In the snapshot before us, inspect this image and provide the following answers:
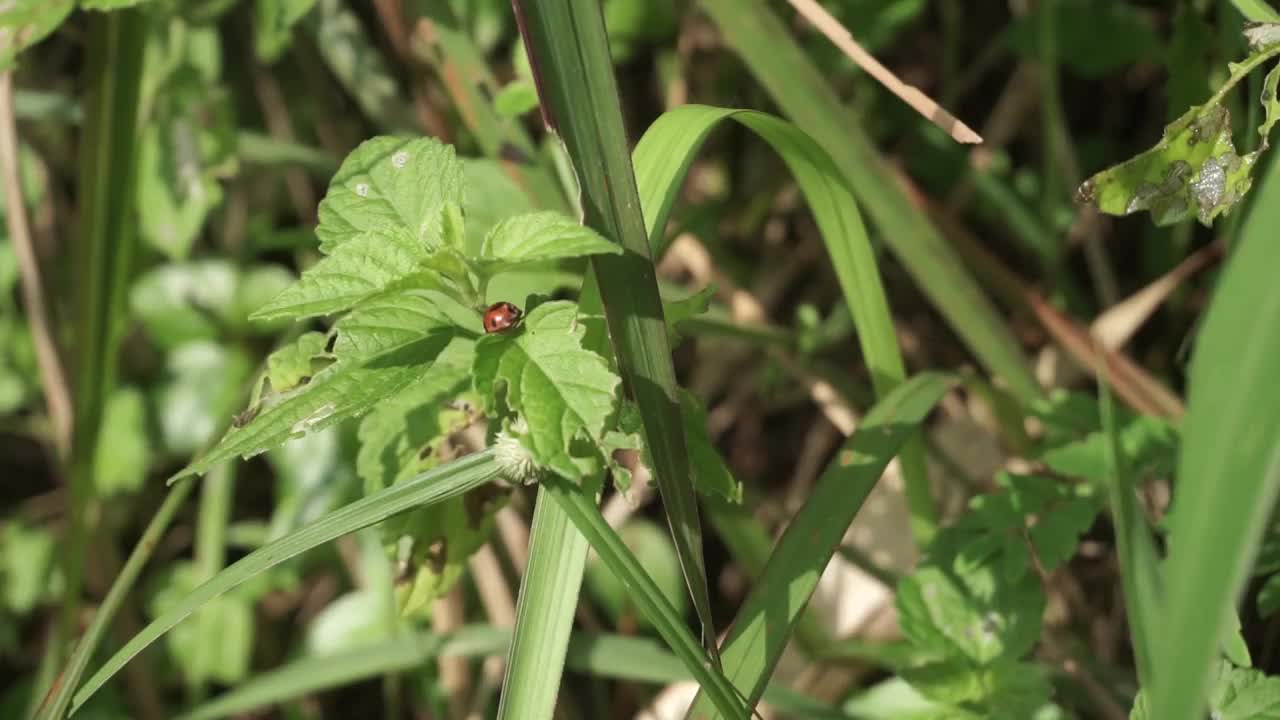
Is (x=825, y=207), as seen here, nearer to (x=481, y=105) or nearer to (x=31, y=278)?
(x=481, y=105)

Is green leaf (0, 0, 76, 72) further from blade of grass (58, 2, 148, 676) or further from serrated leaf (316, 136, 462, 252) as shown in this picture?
serrated leaf (316, 136, 462, 252)

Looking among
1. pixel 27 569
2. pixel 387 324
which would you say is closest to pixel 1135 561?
pixel 387 324

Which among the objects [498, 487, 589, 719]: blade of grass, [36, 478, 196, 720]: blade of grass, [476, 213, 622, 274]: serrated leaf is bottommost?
[36, 478, 196, 720]: blade of grass

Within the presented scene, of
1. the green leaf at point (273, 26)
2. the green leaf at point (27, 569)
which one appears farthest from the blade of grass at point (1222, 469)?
the green leaf at point (27, 569)

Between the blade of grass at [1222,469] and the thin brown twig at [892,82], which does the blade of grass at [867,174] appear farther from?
the blade of grass at [1222,469]

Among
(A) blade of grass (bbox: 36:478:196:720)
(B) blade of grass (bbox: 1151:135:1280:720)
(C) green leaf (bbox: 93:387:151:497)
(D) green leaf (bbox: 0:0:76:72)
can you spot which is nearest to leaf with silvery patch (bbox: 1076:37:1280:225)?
(B) blade of grass (bbox: 1151:135:1280:720)

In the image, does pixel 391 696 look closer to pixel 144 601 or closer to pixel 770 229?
pixel 144 601
